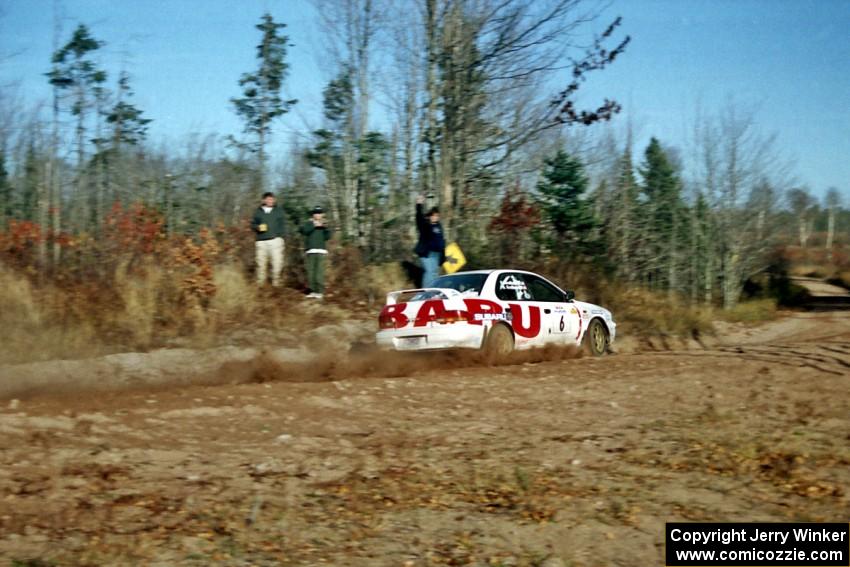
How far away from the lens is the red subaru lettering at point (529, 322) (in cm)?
1385

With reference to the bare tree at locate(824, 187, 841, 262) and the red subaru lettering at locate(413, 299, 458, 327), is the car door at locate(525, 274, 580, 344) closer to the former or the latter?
the red subaru lettering at locate(413, 299, 458, 327)

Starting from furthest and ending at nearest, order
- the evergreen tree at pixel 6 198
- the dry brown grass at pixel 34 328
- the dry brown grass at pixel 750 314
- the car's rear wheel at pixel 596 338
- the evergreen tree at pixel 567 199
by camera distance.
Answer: the dry brown grass at pixel 750 314 < the evergreen tree at pixel 567 199 < the evergreen tree at pixel 6 198 < the car's rear wheel at pixel 596 338 < the dry brown grass at pixel 34 328

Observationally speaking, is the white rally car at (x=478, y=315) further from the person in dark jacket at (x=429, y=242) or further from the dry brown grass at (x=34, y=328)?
the dry brown grass at (x=34, y=328)

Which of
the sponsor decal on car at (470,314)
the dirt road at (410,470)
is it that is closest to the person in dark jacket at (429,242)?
the sponsor decal on car at (470,314)


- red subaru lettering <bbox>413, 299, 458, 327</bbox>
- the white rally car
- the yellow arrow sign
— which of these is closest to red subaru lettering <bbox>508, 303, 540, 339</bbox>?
the white rally car

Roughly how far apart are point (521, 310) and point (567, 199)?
59.0ft

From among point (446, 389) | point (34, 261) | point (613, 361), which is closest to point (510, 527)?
point (446, 389)

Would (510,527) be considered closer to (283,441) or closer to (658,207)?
(283,441)

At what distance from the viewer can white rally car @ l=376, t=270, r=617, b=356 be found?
13.1 m

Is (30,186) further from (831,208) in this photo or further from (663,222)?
(831,208)

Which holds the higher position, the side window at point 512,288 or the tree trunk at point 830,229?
the tree trunk at point 830,229

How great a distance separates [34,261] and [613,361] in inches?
401

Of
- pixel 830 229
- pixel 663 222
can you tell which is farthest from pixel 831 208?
pixel 663 222

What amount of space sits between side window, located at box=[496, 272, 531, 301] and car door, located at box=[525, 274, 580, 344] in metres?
0.18
